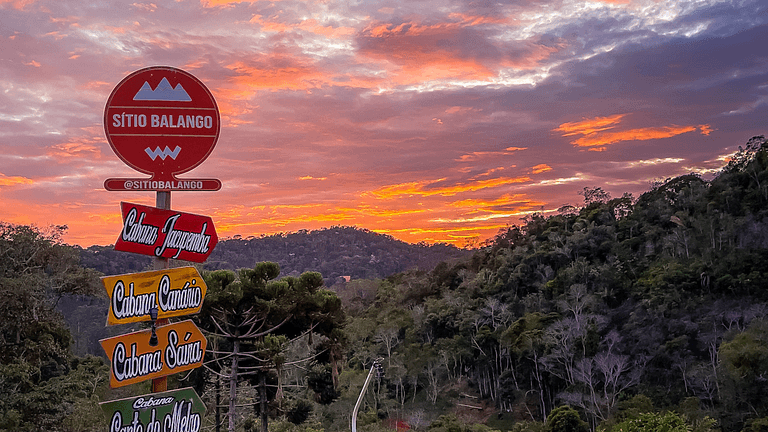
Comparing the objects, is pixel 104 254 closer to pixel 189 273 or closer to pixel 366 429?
pixel 366 429

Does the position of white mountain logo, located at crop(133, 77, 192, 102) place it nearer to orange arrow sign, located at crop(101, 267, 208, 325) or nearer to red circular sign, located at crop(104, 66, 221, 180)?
red circular sign, located at crop(104, 66, 221, 180)

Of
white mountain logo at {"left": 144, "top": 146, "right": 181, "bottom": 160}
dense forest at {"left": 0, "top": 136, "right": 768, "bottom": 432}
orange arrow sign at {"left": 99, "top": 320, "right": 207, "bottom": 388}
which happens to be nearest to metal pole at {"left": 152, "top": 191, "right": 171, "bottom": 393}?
orange arrow sign at {"left": 99, "top": 320, "right": 207, "bottom": 388}

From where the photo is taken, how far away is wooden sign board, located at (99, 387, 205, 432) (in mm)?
5914

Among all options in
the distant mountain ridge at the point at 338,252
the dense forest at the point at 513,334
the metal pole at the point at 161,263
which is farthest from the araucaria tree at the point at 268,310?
the distant mountain ridge at the point at 338,252

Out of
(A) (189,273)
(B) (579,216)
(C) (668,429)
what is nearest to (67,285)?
(A) (189,273)

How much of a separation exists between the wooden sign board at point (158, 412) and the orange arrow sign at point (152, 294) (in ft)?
2.80

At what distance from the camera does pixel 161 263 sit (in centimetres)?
636

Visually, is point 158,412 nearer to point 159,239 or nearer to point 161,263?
point 161,263

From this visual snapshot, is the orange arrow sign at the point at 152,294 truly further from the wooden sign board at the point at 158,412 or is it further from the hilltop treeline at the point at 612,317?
the hilltop treeline at the point at 612,317

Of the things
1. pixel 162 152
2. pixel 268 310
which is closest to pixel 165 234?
pixel 162 152

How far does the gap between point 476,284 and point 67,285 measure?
140 ft

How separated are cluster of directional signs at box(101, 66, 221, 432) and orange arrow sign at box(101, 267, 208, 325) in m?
0.01

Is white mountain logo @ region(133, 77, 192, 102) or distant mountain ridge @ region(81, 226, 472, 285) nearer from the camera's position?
white mountain logo @ region(133, 77, 192, 102)

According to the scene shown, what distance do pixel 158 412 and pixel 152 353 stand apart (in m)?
0.63
